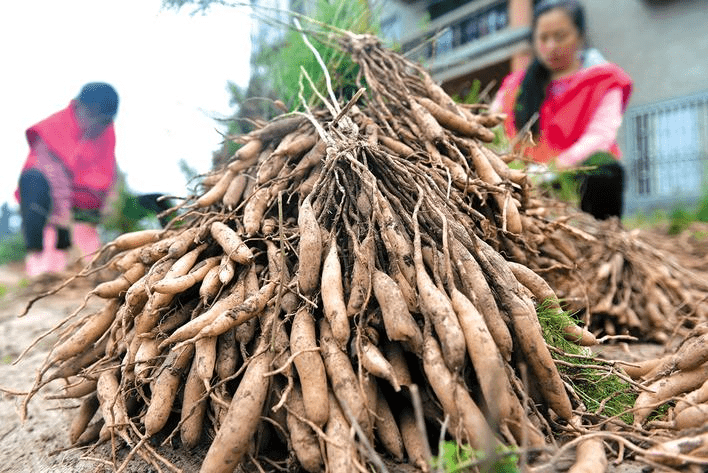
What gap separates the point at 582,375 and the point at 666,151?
347 inches

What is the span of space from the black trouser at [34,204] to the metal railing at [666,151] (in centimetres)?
846

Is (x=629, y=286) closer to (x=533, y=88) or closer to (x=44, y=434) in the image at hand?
(x=533, y=88)

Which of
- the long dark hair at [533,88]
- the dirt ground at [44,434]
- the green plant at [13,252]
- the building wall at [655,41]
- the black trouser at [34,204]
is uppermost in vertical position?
the building wall at [655,41]

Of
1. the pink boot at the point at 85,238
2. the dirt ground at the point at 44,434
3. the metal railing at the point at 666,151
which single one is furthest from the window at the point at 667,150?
the pink boot at the point at 85,238

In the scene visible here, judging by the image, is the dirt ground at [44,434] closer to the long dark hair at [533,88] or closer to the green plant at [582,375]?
the green plant at [582,375]

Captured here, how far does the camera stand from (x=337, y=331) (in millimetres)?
1157

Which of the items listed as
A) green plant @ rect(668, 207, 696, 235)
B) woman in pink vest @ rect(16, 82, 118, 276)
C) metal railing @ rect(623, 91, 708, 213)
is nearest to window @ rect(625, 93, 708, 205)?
metal railing @ rect(623, 91, 708, 213)

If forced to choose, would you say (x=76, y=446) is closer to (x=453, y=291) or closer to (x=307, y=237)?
(x=307, y=237)

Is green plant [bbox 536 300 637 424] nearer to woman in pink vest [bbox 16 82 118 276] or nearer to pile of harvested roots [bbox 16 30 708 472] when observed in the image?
pile of harvested roots [bbox 16 30 708 472]

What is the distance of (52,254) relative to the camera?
4.99 m

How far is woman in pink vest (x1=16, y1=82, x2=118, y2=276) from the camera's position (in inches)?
176

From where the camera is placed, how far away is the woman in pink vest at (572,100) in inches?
135

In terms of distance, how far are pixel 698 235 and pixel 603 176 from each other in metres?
1.45

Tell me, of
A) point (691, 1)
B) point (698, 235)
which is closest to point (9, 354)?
point (698, 235)
